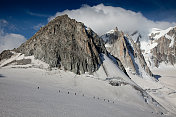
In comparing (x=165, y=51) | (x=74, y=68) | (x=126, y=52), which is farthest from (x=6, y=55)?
(x=165, y=51)

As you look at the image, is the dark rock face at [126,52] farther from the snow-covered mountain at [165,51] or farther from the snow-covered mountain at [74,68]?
the snow-covered mountain at [165,51]

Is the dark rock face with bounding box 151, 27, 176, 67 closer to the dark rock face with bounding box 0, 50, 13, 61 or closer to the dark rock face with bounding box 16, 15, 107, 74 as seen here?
the dark rock face with bounding box 16, 15, 107, 74

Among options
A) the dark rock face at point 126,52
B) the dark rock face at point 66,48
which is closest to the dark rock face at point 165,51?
the dark rock face at point 126,52

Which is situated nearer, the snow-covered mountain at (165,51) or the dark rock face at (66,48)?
the dark rock face at (66,48)

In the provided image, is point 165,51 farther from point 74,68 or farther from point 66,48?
point 74,68

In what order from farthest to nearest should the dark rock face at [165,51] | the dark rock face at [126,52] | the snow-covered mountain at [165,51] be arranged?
the dark rock face at [165,51]
the snow-covered mountain at [165,51]
the dark rock face at [126,52]

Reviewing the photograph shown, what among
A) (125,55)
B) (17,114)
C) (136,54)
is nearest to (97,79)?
(17,114)

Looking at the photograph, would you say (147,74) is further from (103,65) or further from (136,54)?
(103,65)
